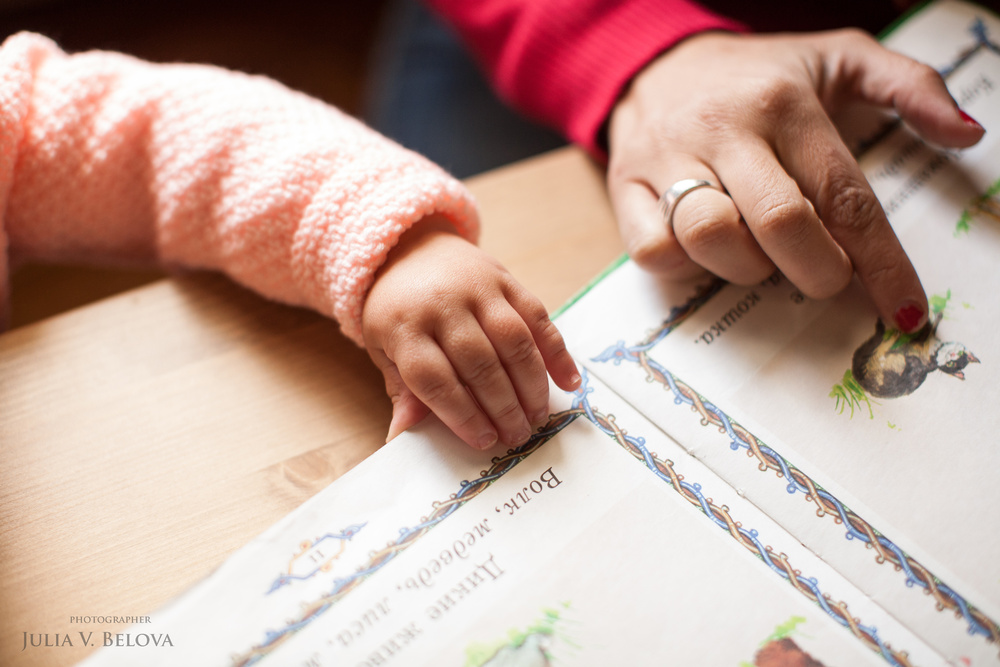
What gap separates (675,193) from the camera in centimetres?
43

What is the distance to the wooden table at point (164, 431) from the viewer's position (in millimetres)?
361

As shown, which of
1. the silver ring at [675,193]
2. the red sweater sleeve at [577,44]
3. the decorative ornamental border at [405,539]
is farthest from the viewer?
A: the red sweater sleeve at [577,44]

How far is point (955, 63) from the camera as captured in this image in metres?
0.52

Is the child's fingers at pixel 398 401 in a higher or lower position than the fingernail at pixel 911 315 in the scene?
lower

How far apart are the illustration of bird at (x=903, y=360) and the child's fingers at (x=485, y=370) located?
0.21 metres

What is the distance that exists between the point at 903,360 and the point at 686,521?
18 centimetres

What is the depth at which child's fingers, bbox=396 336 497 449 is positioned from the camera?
36 cm

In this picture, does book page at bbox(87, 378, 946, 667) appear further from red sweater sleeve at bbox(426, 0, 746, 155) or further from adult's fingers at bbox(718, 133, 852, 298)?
red sweater sleeve at bbox(426, 0, 746, 155)

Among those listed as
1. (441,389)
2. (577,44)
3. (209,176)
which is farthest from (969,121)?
(209,176)

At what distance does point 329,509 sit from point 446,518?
64 mm

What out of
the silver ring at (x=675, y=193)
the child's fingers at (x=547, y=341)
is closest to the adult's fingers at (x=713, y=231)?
the silver ring at (x=675, y=193)

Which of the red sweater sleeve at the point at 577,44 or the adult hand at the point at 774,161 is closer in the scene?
the adult hand at the point at 774,161

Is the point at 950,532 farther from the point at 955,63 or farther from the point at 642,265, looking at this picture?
the point at 955,63

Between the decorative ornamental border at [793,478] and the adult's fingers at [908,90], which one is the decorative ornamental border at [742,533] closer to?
the decorative ornamental border at [793,478]
